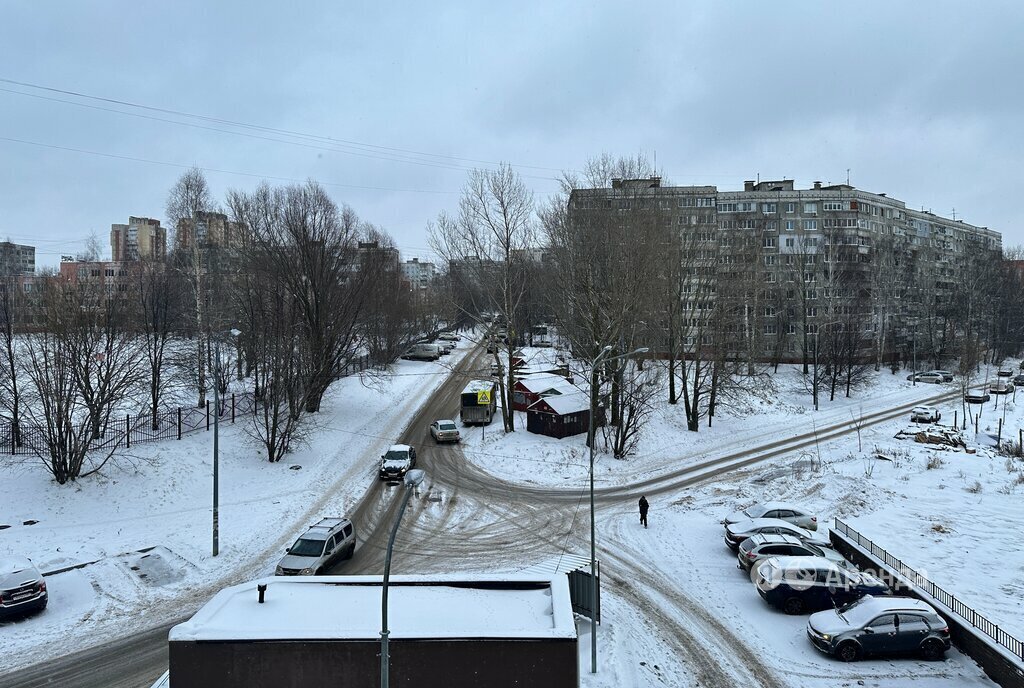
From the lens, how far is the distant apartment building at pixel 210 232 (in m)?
37.8

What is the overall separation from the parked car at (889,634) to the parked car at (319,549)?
43.1 ft

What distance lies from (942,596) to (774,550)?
415 cm

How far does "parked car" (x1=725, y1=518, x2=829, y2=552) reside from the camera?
794 inches

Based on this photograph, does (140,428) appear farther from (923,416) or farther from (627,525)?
(923,416)

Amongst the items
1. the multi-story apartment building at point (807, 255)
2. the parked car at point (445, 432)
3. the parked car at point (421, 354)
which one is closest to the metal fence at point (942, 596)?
the parked car at point (445, 432)

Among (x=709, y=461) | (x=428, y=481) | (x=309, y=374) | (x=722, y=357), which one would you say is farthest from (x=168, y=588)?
(x=722, y=357)

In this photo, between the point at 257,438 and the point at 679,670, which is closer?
the point at 679,670

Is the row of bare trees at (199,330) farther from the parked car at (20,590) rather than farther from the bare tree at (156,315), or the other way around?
the parked car at (20,590)

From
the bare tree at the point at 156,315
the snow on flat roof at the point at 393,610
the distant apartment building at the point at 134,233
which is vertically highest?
the distant apartment building at the point at 134,233

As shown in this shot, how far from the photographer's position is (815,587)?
1666cm

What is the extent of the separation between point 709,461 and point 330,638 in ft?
84.5

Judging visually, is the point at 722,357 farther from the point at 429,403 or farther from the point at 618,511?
the point at 429,403

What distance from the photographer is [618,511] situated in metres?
25.3

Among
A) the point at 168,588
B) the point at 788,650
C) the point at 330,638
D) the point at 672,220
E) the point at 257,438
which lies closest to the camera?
the point at 330,638
